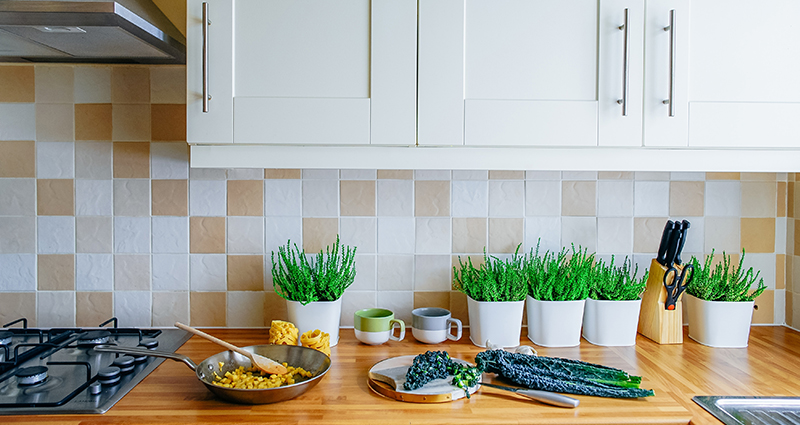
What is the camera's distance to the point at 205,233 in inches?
61.8

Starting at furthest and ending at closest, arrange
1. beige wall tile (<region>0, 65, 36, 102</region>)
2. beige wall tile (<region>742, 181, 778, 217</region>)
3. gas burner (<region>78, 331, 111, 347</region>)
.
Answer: beige wall tile (<region>742, 181, 778, 217</region>)
beige wall tile (<region>0, 65, 36, 102</region>)
gas burner (<region>78, 331, 111, 347</region>)

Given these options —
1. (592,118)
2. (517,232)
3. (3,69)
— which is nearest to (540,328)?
(517,232)

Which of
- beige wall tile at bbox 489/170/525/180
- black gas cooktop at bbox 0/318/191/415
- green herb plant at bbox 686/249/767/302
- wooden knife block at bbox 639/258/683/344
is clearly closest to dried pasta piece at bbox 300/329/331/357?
black gas cooktop at bbox 0/318/191/415

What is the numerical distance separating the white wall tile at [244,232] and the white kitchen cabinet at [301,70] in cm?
40

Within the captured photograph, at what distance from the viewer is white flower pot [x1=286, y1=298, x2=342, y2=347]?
1372 millimetres

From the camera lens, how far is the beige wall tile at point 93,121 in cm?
153

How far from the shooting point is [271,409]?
102 cm

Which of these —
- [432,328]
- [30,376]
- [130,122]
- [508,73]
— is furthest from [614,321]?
[130,122]

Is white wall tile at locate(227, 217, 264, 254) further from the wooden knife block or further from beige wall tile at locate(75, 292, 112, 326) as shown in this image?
the wooden knife block

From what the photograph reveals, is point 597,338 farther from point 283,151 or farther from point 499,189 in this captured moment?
point 283,151

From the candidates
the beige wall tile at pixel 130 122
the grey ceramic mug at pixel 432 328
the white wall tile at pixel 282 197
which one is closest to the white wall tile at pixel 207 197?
the white wall tile at pixel 282 197

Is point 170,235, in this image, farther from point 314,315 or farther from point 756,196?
point 756,196

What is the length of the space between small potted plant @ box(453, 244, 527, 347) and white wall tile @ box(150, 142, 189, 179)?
3.10 feet

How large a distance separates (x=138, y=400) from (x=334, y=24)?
95 centimetres
